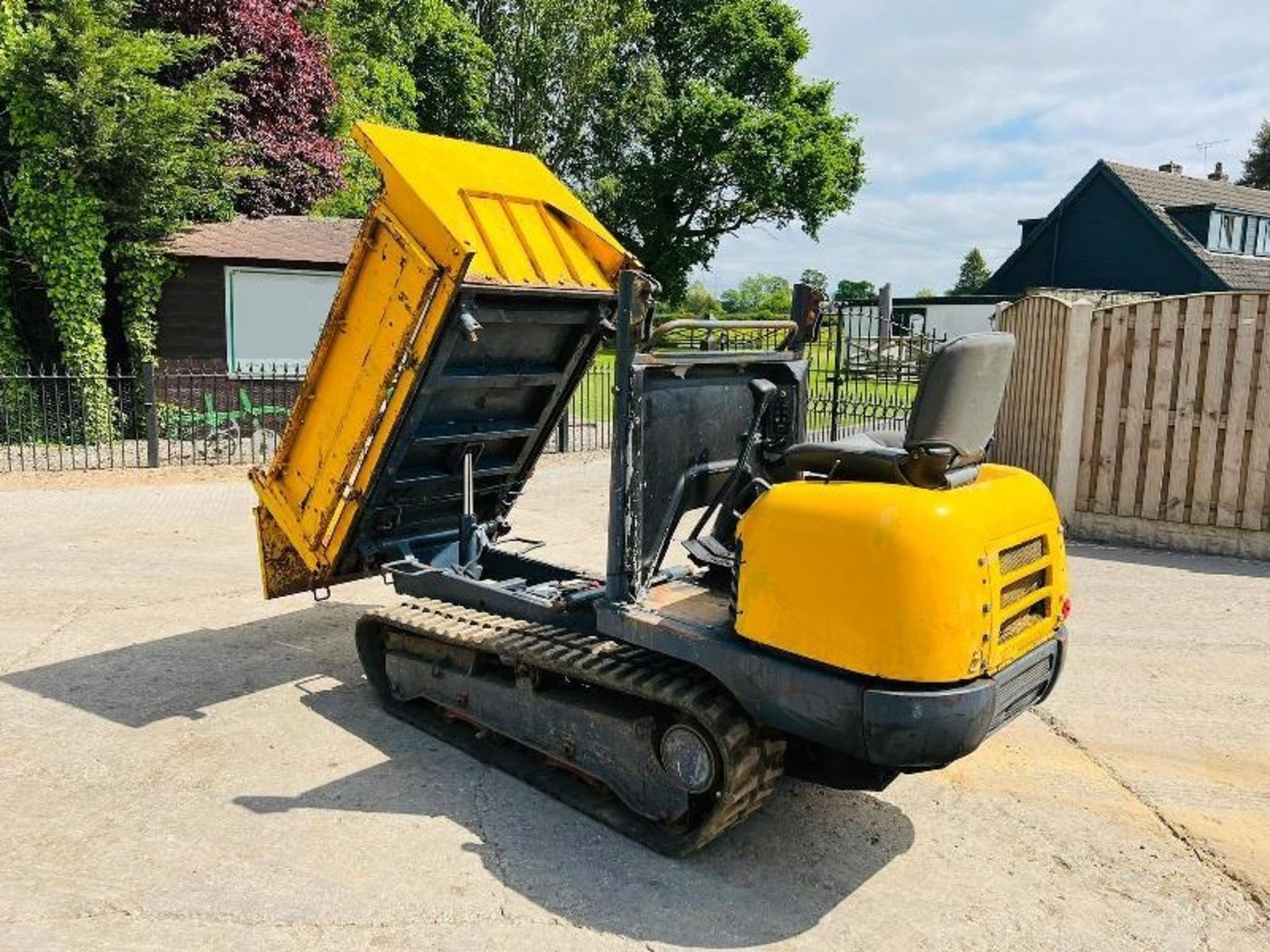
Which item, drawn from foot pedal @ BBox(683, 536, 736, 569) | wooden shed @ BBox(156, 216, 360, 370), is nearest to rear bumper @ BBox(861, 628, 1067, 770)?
foot pedal @ BBox(683, 536, 736, 569)

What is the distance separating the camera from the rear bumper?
123 inches

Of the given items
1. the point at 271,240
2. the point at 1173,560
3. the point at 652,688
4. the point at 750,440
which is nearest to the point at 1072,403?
the point at 1173,560

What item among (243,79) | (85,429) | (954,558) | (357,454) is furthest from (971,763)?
(243,79)

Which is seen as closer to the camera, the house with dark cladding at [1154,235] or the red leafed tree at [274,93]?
the red leafed tree at [274,93]

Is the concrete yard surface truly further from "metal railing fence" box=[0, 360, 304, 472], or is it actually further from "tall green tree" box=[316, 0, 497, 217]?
"tall green tree" box=[316, 0, 497, 217]

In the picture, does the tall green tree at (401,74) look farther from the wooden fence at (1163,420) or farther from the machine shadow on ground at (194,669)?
the wooden fence at (1163,420)

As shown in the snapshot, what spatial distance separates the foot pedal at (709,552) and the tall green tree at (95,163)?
489 inches

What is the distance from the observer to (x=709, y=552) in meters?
4.43

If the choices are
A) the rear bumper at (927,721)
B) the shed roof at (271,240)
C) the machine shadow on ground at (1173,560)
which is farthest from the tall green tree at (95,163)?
the rear bumper at (927,721)

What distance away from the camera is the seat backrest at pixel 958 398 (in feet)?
11.1

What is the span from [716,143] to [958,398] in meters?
34.2

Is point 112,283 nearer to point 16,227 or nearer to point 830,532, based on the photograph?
point 16,227

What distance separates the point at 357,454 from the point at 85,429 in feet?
36.7

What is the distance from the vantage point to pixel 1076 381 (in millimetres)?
9180
